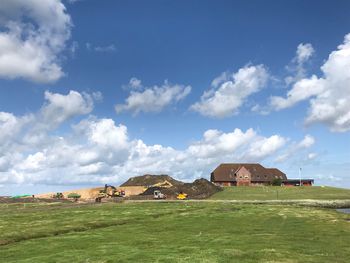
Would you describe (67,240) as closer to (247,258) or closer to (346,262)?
(247,258)

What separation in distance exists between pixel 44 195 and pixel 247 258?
6086 inches

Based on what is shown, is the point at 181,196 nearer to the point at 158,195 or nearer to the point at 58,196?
the point at 158,195

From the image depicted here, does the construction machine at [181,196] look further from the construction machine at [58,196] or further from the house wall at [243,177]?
the house wall at [243,177]

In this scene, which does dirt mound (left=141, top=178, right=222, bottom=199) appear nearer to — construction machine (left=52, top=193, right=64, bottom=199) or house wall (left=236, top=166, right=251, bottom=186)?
construction machine (left=52, top=193, right=64, bottom=199)

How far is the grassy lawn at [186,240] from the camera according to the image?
34344mm

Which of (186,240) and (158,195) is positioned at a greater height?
(158,195)

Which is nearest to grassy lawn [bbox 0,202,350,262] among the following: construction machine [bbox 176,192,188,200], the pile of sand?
construction machine [bbox 176,192,188,200]

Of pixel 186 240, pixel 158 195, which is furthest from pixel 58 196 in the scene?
pixel 186 240

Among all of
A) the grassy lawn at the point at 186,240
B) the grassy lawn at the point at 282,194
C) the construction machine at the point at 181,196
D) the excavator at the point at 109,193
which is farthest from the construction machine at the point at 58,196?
the grassy lawn at the point at 186,240

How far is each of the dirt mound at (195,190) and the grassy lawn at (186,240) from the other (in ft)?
233

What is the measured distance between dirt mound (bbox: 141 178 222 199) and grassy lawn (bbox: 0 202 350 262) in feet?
233

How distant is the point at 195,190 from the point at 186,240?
343ft

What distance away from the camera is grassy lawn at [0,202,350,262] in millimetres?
34344

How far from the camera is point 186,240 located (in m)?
43.9
